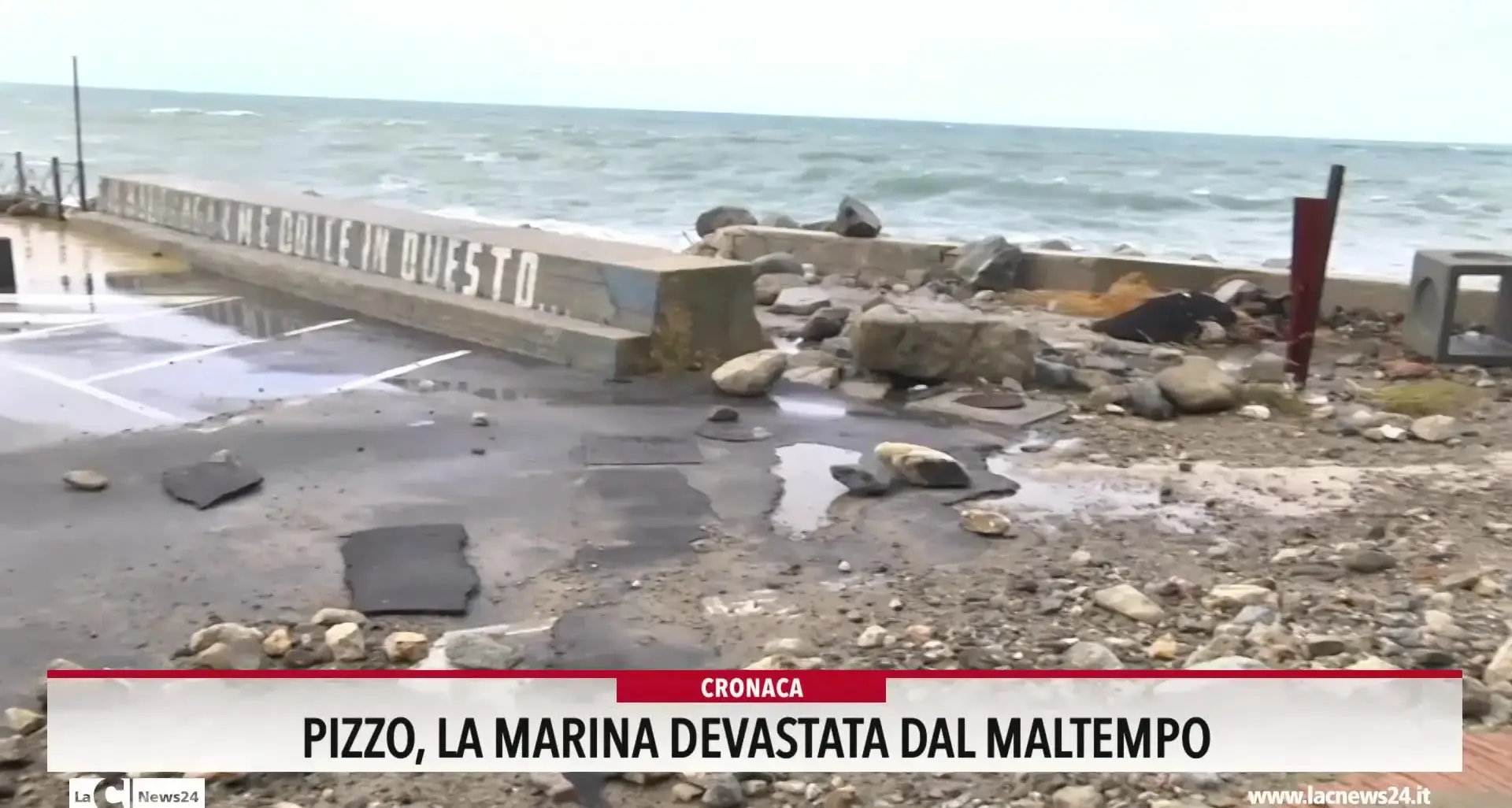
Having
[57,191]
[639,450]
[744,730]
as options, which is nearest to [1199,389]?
[639,450]

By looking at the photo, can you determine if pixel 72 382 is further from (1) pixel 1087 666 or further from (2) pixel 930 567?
(1) pixel 1087 666

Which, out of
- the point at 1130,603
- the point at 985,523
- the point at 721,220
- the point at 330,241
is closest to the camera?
the point at 1130,603

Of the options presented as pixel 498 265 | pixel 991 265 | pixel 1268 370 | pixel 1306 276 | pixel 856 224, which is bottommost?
pixel 1268 370

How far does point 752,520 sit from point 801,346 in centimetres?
461

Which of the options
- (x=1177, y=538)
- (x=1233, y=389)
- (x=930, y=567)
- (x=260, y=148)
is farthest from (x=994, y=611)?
(x=260, y=148)

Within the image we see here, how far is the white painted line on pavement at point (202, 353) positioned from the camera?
885 cm

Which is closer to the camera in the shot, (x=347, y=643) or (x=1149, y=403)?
(x=347, y=643)

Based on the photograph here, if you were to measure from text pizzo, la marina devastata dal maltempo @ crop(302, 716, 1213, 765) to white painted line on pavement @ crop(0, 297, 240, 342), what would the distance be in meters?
7.92

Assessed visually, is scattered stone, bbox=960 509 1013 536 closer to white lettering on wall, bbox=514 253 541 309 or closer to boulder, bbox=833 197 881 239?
white lettering on wall, bbox=514 253 541 309

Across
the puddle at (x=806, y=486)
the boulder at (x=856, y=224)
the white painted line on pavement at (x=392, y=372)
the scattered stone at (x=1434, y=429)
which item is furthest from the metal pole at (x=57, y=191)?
the scattered stone at (x=1434, y=429)

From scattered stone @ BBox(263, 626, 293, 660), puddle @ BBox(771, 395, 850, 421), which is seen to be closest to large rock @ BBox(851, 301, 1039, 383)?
puddle @ BBox(771, 395, 850, 421)

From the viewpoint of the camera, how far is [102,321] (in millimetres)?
10828

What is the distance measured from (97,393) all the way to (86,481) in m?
2.14

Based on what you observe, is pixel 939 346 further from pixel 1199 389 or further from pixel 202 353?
pixel 202 353
